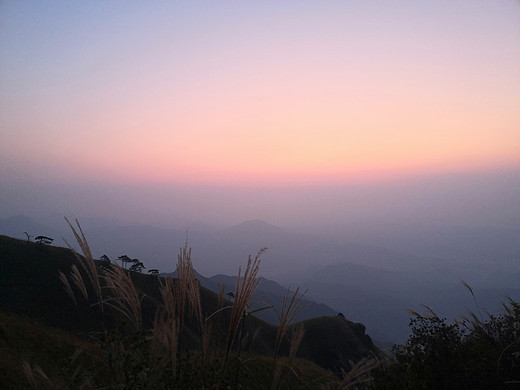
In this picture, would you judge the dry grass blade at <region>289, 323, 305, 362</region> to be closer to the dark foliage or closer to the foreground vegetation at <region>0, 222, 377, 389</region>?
the foreground vegetation at <region>0, 222, 377, 389</region>

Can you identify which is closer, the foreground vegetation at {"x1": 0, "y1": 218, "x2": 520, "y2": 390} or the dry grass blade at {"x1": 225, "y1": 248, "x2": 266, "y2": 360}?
the dry grass blade at {"x1": 225, "y1": 248, "x2": 266, "y2": 360}

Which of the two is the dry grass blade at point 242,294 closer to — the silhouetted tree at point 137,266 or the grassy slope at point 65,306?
the grassy slope at point 65,306

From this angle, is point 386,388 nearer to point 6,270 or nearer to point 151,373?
point 151,373

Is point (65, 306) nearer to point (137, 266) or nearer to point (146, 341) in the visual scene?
point (137, 266)

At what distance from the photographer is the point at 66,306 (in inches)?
1571

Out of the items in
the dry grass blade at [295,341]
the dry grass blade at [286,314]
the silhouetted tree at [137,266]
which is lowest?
the silhouetted tree at [137,266]

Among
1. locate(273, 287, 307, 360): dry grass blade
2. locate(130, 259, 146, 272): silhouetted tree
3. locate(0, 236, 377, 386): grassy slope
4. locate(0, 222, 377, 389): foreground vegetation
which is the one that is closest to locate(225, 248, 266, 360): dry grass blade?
locate(0, 222, 377, 389): foreground vegetation

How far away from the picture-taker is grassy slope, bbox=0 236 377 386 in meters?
37.3

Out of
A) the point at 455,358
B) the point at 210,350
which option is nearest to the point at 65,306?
the point at 210,350

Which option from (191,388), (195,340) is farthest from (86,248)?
(195,340)

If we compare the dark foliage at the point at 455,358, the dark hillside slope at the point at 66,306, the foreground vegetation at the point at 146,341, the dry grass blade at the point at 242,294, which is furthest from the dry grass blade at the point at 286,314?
the dark hillside slope at the point at 66,306

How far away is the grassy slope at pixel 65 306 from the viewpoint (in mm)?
37344

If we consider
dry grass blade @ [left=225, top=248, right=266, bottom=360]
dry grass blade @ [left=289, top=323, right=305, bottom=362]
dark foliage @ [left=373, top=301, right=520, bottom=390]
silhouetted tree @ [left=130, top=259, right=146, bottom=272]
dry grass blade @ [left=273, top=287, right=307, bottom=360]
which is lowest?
silhouetted tree @ [left=130, top=259, right=146, bottom=272]

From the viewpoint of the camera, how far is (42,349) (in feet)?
48.9
